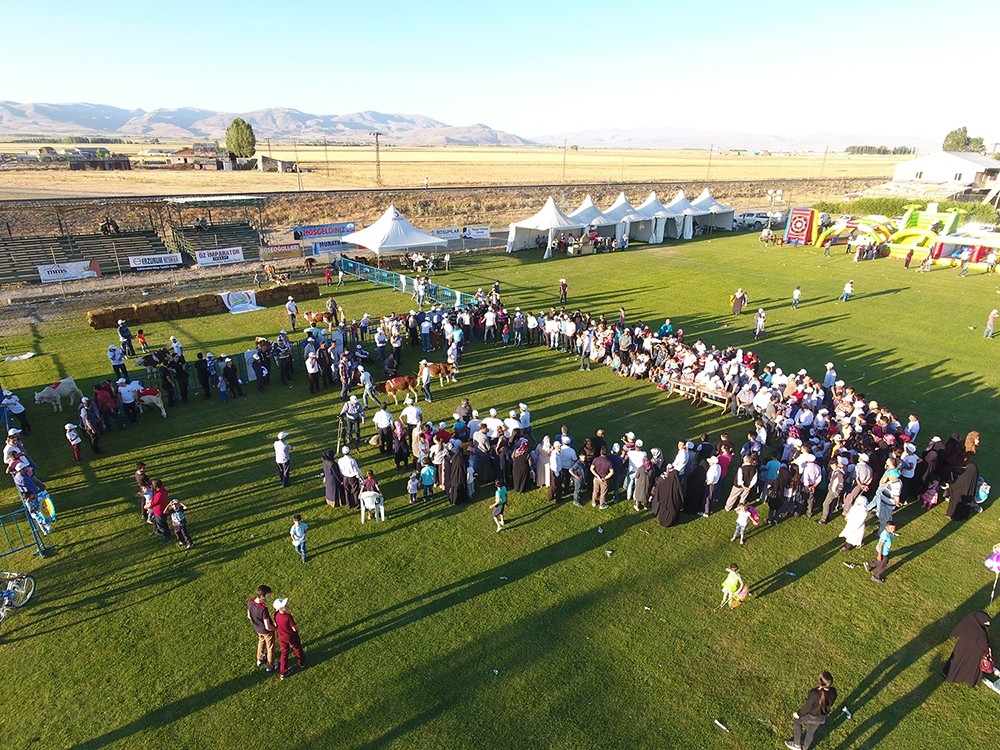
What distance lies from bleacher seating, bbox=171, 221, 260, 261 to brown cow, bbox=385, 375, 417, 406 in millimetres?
24077

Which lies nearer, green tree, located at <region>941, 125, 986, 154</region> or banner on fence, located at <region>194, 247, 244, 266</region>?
banner on fence, located at <region>194, 247, 244, 266</region>

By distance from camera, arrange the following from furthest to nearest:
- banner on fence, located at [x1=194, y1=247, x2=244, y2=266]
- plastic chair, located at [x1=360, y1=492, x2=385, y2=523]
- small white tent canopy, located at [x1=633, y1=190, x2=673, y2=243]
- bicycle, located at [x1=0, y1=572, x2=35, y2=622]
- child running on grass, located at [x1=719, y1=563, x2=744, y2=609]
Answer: small white tent canopy, located at [x1=633, y1=190, x2=673, y2=243]
banner on fence, located at [x1=194, y1=247, x2=244, y2=266]
plastic chair, located at [x1=360, y1=492, x2=385, y2=523]
bicycle, located at [x1=0, y1=572, x2=35, y2=622]
child running on grass, located at [x1=719, y1=563, x2=744, y2=609]

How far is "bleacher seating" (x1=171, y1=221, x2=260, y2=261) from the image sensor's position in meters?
33.8

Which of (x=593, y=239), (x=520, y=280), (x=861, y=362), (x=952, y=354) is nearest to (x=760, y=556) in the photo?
(x=861, y=362)

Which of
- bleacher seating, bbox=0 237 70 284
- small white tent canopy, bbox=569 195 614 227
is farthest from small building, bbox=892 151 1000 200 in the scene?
bleacher seating, bbox=0 237 70 284

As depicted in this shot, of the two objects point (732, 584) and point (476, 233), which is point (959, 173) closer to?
point (476, 233)

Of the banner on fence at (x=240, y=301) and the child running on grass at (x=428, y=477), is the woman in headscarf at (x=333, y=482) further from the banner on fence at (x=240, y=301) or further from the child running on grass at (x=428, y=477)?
the banner on fence at (x=240, y=301)

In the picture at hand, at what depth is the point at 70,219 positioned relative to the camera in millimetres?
43938

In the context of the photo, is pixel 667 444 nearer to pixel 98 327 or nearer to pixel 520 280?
pixel 520 280

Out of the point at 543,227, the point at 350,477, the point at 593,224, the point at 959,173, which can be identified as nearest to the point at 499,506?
the point at 350,477

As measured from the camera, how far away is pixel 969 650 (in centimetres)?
704

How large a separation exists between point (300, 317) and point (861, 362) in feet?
69.4

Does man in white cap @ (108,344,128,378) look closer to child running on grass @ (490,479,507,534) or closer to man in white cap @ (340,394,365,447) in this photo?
man in white cap @ (340,394,365,447)

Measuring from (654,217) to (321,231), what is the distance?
76.4 feet
